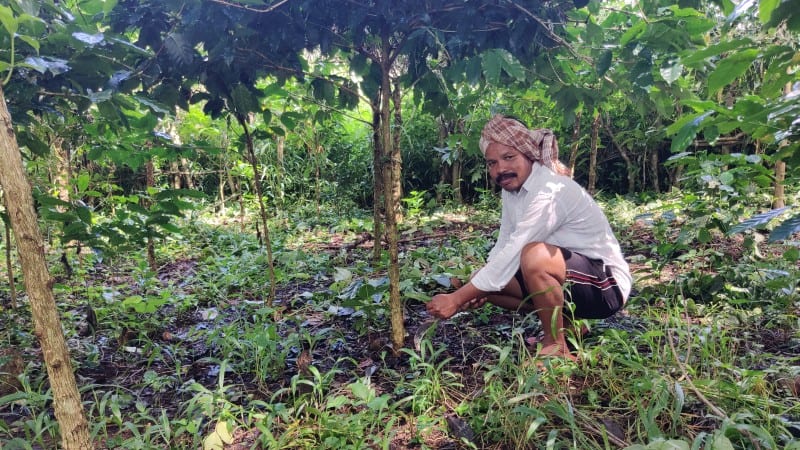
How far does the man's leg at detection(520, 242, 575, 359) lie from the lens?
2182mm

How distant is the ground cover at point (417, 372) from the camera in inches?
67.5

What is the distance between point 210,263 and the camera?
4574mm

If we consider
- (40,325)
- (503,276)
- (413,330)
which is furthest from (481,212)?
(40,325)

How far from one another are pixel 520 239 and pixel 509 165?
0.36 metres

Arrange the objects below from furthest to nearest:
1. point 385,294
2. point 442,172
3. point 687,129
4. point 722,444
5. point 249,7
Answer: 1. point 442,172
2. point 385,294
3. point 249,7
4. point 687,129
5. point 722,444

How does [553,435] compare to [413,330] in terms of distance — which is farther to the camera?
[413,330]

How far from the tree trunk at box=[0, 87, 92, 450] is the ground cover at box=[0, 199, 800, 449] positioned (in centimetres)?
47

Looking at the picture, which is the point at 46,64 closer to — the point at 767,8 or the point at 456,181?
the point at 767,8

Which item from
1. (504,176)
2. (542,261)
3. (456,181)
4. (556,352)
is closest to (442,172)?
(456,181)

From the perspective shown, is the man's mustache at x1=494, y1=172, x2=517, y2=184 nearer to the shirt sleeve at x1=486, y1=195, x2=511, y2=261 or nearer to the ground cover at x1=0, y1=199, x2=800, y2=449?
the shirt sleeve at x1=486, y1=195, x2=511, y2=261

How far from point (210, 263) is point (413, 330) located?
2560 millimetres

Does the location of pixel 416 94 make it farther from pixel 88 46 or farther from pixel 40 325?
pixel 40 325

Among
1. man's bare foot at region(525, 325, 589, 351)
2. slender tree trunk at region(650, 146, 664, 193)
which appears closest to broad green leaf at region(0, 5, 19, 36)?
man's bare foot at region(525, 325, 589, 351)

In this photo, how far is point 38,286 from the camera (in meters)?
1.20
